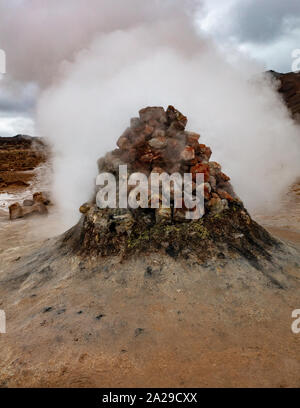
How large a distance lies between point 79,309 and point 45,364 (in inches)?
22.9

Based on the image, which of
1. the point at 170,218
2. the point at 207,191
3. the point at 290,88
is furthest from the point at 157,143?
the point at 290,88

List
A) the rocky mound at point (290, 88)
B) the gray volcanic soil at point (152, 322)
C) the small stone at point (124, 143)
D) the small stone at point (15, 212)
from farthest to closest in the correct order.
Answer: the rocky mound at point (290, 88) → the small stone at point (15, 212) → the small stone at point (124, 143) → the gray volcanic soil at point (152, 322)

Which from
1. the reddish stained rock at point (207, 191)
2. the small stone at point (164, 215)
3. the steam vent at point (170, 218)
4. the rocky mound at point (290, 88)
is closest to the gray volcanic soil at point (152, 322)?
the steam vent at point (170, 218)

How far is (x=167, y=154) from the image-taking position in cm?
352

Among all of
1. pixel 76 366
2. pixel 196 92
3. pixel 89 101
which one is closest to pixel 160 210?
pixel 76 366

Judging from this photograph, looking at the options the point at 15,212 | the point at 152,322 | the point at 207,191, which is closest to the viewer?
the point at 152,322

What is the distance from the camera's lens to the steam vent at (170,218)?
3.05m

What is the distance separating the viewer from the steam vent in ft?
10.0

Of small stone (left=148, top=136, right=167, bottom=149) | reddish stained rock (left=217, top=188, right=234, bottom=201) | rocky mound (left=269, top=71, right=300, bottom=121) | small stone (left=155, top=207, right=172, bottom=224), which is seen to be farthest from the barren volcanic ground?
rocky mound (left=269, top=71, right=300, bottom=121)

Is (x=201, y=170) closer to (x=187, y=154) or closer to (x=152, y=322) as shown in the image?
(x=187, y=154)

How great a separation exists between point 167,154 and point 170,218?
2.87ft

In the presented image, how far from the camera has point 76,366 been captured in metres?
1.96

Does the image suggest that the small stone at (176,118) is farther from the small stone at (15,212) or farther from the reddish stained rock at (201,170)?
the small stone at (15,212)

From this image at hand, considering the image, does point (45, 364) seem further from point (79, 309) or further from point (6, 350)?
point (79, 309)
